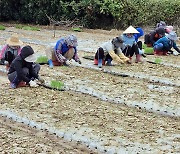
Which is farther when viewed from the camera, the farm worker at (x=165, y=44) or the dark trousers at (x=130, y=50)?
the farm worker at (x=165, y=44)

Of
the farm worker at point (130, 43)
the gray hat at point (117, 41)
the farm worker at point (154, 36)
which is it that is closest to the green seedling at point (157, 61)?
the farm worker at point (130, 43)

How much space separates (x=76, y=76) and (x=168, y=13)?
994 cm

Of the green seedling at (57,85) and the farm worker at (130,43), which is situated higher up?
the farm worker at (130,43)

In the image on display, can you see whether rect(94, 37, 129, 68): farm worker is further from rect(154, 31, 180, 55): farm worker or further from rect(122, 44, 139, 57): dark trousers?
rect(154, 31, 180, 55): farm worker

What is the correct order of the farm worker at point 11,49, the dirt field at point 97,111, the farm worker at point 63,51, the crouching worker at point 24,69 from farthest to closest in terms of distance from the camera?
1. the farm worker at point 63,51
2. the farm worker at point 11,49
3. the crouching worker at point 24,69
4. the dirt field at point 97,111

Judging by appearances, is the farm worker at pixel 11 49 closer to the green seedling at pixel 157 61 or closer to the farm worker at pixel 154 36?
the green seedling at pixel 157 61

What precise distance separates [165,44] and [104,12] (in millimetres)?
7636

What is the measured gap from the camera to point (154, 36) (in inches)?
498

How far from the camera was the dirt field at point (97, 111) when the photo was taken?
530cm

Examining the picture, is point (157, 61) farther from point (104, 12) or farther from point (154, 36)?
point (104, 12)

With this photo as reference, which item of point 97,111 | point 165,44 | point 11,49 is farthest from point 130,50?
point 97,111

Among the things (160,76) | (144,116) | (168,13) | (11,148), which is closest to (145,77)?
(160,76)

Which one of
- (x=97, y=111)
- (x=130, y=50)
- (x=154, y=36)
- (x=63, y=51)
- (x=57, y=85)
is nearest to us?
(x=97, y=111)

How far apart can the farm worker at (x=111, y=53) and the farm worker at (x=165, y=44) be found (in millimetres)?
1909
